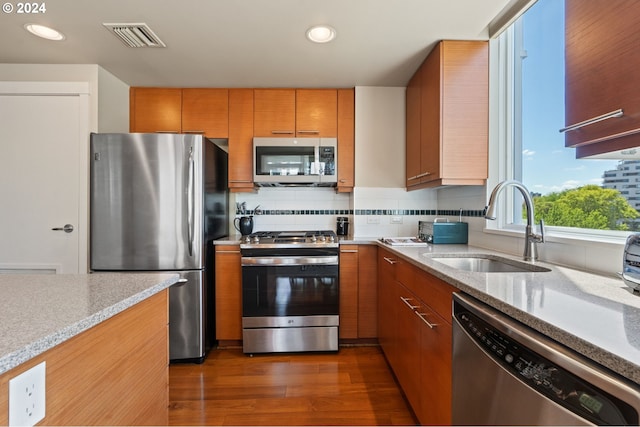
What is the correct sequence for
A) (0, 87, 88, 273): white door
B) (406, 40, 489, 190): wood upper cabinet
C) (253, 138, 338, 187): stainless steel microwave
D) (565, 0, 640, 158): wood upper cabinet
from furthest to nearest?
1. (253, 138, 338, 187): stainless steel microwave
2. (0, 87, 88, 273): white door
3. (406, 40, 489, 190): wood upper cabinet
4. (565, 0, 640, 158): wood upper cabinet

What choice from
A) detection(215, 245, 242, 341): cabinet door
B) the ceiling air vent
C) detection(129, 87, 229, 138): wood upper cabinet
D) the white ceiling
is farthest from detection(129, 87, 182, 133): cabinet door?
detection(215, 245, 242, 341): cabinet door

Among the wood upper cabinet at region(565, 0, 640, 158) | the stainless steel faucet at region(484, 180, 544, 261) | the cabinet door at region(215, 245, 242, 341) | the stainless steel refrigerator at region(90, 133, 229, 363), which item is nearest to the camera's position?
the wood upper cabinet at region(565, 0, 640, 158)

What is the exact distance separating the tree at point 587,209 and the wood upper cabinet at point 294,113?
5.54ft

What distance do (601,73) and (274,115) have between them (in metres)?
2.21

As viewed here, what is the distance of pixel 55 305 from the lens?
736mm

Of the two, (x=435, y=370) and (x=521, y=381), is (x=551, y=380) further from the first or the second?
(x=435, y=370)

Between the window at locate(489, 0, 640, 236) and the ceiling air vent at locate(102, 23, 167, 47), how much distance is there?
7.33 ft

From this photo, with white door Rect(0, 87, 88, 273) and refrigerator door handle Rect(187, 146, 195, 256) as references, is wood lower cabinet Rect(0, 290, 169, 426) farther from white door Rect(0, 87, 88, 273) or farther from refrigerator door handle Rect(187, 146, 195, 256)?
white door Rect(0, 87, 88, 273)

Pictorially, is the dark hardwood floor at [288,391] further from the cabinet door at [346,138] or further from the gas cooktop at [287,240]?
the cabinet door at [346,138]

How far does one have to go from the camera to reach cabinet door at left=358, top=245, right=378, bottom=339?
2.40 meters

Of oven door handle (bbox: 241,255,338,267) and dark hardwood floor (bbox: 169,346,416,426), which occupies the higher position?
oven door handle (bbox: 241,255,338,267)

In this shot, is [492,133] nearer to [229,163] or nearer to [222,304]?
[229,163]

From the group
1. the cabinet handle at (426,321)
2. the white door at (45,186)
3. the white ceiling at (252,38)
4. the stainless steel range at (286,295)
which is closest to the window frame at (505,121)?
the white ceiling at (252,38)

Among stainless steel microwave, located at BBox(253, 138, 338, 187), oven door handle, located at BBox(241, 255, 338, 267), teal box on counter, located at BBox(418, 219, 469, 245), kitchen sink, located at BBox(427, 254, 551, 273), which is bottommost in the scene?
oven door handle, located at BBox(241, 255, 338, 267)
